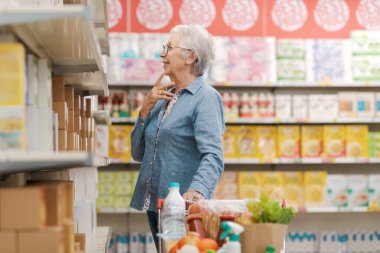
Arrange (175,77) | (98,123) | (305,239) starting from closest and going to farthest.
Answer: (175,77) → (98,123) → (305,239)

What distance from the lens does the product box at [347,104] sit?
20.5ft

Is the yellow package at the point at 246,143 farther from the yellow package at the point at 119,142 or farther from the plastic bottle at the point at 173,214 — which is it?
the plastic bottle at the point at 173,214

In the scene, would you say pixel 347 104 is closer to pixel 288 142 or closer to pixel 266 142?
pixel 288 142

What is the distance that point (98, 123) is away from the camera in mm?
6000

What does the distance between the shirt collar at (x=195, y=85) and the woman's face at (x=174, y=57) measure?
9 cm

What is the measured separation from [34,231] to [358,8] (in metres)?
5.30

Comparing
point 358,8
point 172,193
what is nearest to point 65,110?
point 172,193

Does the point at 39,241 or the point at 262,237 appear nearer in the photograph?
the point at 39,241

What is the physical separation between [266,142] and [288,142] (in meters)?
0.19

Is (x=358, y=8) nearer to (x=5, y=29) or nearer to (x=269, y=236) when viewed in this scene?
(x=269, y=236)

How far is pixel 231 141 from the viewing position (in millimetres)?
6148

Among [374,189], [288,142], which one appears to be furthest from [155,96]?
[374,189]

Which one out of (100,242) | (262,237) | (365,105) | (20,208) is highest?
(365,105)

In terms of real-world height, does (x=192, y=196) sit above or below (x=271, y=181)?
above
